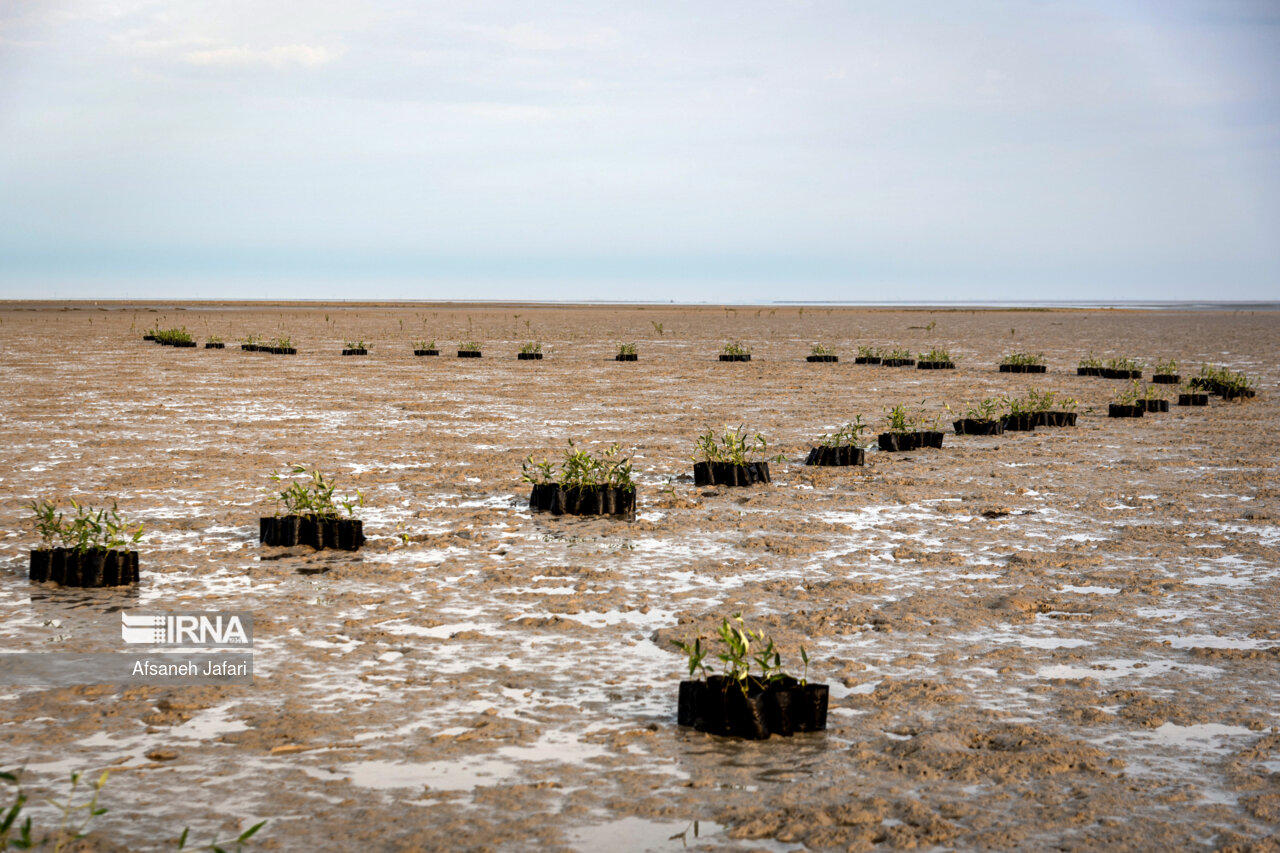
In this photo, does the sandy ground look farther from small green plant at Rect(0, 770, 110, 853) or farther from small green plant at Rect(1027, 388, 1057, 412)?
small green plant at Rect(1027, 388, 1057, 412)

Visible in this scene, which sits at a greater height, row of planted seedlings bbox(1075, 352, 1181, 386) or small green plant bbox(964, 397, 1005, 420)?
row of planted seedlings bbox(1075, 352, 1181, 386)

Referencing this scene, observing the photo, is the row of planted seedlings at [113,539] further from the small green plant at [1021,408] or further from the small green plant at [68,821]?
the small green plant at [1021,408]

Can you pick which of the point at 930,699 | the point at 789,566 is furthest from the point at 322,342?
the point at 930,699

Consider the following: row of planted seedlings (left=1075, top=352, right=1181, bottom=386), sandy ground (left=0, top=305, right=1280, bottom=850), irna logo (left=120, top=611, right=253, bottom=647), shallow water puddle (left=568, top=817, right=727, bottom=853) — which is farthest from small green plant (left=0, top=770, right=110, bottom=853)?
row of planted seedlings (left=1075, top=352, right=1181, bottom=386)

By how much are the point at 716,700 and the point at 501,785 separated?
3.61 ft

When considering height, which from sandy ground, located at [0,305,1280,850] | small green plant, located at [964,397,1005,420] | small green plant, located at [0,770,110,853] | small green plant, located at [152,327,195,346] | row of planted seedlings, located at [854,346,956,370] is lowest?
small green plant, located at [0,770,110,853]

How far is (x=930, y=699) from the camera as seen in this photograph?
5.91m

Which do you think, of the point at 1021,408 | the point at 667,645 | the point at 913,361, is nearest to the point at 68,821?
the point at 667,645

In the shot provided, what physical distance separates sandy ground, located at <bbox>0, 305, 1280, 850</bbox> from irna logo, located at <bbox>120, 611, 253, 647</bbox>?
6.9 inches

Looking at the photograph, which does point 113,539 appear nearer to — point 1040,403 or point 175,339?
point 1040,403

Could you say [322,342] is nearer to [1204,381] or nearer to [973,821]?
[1204,381]

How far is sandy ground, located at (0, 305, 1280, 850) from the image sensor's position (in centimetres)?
464

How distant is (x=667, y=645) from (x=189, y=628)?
8.97 feet

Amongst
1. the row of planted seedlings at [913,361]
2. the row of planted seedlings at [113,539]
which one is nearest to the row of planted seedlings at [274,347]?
the row of planted seedlings at [913,361]
